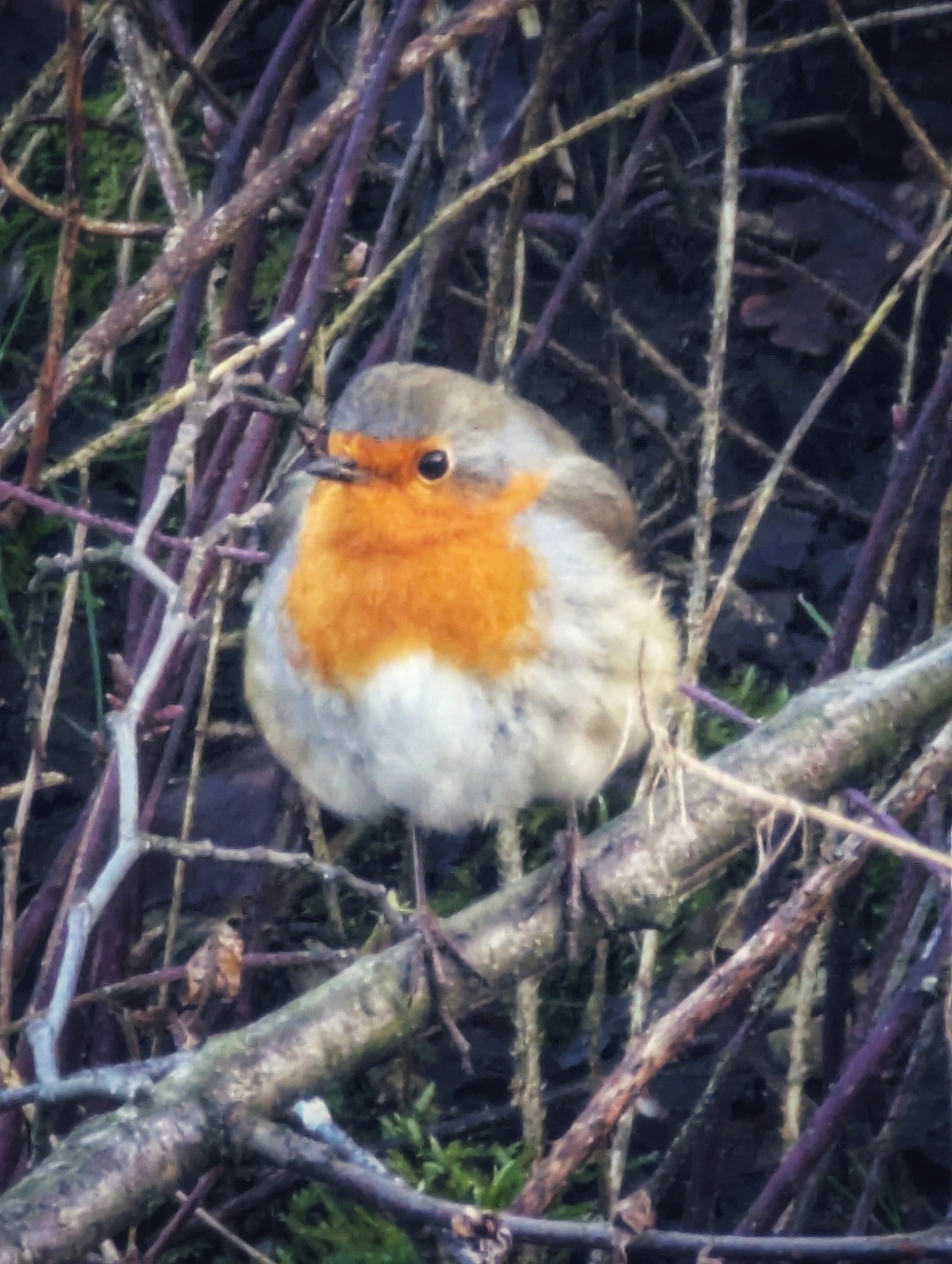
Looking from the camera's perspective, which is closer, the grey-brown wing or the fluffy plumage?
the fluffy plumage

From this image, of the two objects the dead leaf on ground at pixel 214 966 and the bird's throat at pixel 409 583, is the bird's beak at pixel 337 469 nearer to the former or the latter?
the bird's throat at pixel 409 583

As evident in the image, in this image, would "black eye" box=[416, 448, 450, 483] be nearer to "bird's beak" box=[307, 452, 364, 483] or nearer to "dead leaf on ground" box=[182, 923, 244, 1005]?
"bird's beak" box=[307, 452, 364, 483]

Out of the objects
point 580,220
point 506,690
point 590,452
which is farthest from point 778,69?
point 506,690

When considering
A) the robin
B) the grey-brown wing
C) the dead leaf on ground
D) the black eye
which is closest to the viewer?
the dead leaf on ground

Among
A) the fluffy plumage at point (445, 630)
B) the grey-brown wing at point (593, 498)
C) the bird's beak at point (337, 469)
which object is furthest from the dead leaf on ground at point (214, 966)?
the grey-brown wing at point (593, 498)

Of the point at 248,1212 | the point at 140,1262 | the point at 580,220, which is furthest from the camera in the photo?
the point at 580,220

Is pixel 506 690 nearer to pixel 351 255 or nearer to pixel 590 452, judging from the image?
pixel 351 255

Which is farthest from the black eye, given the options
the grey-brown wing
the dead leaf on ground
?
the dead leaf on ground

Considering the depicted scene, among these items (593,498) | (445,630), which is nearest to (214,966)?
(445,630)

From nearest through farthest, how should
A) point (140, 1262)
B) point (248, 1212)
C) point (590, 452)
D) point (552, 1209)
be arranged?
point (140, 1262), point (552, 1209), point (248, 1212), point (590, 452)
